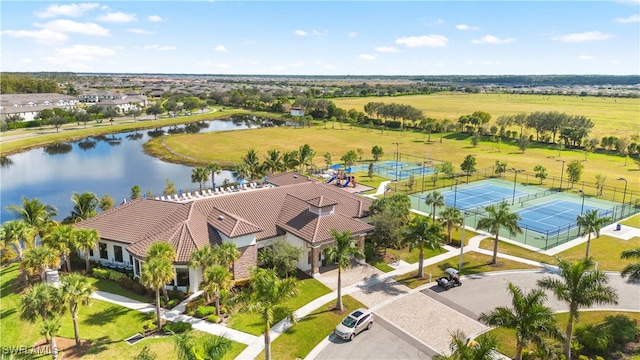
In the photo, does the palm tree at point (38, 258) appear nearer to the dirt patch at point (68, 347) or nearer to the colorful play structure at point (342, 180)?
the dirt patch at point (68, 347)

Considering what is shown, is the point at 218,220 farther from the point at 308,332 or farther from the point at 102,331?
the point at 308,332

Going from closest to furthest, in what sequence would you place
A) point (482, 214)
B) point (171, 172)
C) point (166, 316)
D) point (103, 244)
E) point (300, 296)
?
point (166, 316), point (300, 296), point (103, 244), point (482, 214), point (171, 172)

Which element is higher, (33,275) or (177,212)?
(177,212)

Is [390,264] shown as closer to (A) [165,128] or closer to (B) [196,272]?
(B) [196,272]

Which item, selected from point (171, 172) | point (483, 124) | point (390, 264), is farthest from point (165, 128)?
point (390, 264)

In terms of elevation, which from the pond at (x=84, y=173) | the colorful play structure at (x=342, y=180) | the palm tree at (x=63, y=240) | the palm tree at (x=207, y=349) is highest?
the palm tree at (x=207, y=349)

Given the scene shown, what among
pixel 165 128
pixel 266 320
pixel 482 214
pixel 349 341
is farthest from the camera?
pixel 165 128

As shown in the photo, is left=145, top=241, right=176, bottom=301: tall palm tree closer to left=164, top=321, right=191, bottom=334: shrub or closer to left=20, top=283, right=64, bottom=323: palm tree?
left=164, top=321, right=191, bottom=334: shrub

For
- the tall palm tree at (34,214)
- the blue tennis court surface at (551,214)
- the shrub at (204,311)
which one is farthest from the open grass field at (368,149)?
the shrub at (204,311)
